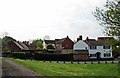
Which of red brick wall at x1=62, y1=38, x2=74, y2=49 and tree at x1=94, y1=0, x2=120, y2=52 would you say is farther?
red brick wall at x1=62, y1=38, x2=74, y2=49

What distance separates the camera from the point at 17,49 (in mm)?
121750

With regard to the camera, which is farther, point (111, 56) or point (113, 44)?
point (111, 56)

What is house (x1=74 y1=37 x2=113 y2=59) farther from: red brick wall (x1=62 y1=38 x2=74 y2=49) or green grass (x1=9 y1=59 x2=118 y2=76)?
green grass (x1=9 y1=59 x2=118 y2=76)

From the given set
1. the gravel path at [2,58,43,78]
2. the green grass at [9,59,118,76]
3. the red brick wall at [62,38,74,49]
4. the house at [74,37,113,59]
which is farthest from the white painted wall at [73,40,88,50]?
the gravel path at [2,58,43,78]

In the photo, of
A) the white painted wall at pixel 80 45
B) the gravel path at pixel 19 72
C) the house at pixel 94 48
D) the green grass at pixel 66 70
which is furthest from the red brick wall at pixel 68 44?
the gravel path at pixel 19 72

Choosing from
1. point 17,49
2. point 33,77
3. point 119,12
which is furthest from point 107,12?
point 17,49

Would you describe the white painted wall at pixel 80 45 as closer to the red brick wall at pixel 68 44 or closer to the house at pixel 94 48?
the house at pixel 94 48

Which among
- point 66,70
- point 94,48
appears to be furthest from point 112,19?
point 94,48

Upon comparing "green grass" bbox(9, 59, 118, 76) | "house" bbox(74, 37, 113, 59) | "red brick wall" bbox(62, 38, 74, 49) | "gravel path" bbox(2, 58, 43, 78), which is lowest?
"green grass" bbox(9, 59, 118, 76)

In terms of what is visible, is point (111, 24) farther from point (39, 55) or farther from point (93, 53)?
point (93, 53)

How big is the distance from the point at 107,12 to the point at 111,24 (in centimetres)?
160

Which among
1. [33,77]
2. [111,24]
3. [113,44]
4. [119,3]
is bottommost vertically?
[33,77]

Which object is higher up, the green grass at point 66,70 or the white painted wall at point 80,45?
the white painted wall at point 80,45

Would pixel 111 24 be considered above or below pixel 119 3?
below
